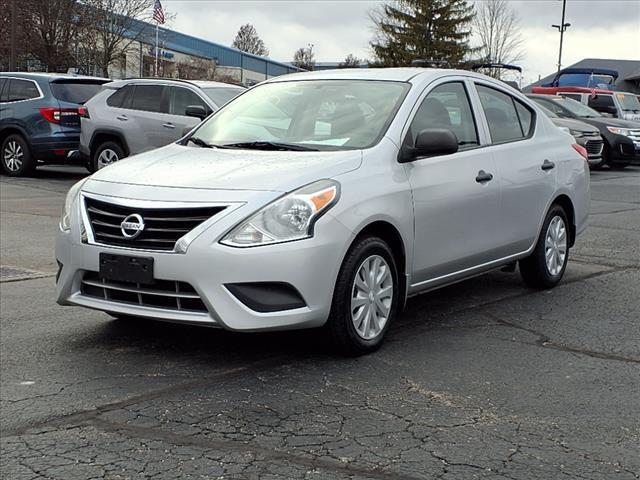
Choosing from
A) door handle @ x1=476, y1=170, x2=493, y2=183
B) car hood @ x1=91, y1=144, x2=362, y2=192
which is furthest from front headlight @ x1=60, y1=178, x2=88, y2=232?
door handle @ x1=476, y1=170, x2=493, y2=183

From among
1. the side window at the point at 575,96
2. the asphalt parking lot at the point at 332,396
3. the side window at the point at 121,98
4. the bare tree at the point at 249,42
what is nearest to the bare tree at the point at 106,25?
the side window at the point at 575,96

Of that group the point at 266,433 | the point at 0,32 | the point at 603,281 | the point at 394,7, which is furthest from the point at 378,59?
the point at 266,433

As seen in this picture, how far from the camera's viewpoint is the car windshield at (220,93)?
44.8 ft

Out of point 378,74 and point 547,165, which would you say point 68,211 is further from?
point 547,165

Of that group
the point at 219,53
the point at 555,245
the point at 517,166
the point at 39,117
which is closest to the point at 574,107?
the point at 39,117

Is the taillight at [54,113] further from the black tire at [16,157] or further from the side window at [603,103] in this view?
the side window at [603,103]

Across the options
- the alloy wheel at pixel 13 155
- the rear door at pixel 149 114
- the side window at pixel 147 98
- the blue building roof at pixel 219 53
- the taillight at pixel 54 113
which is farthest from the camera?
the blue building roof at pixel 219 53

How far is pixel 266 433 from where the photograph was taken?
13.0 ft

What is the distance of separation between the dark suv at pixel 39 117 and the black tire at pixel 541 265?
10.4 meters

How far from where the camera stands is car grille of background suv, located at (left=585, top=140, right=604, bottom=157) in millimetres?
20425

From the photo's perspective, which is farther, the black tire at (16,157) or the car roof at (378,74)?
the black tire at (16,157)

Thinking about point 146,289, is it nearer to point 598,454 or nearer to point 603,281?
point 598,454

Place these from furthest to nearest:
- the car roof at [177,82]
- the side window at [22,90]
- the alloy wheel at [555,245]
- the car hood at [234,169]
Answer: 1. the side window at [22,90]
2. the car roof at [177,82]
3. the alloy wheel at [555,245]
4. the car hood at [234,169]

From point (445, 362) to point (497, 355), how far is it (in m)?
0.37
